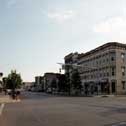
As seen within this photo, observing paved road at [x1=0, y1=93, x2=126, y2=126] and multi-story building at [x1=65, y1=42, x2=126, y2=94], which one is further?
multi-story building at [x1=65, y1=42, x2=126, y2=94]

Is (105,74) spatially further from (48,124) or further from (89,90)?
(48,124)

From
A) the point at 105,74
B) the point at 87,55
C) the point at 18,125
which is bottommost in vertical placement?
the point at 18,125

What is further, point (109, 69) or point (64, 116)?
point (109, 69)

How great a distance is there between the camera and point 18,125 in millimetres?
17234

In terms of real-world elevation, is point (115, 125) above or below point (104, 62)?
below

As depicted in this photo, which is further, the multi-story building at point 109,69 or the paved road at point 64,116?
the multi-story building at point 109,69

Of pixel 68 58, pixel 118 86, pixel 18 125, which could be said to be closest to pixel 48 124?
pixel 18 125

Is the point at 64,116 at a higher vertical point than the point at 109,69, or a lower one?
lower

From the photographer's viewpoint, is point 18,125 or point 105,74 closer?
point 18,125

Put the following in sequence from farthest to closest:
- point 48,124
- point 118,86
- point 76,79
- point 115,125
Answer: point 76,79
point 118,86
point 48,124
point 115,125

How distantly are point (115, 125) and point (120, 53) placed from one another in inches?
2854

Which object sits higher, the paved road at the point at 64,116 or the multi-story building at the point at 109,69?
the multi-story building at the point at 109,69

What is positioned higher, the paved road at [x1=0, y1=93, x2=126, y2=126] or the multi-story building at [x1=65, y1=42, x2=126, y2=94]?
the multi-story building at [x1=65, y1=42, x2=126, y2=94]

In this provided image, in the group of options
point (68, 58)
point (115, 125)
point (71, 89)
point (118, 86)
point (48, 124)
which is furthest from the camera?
point (68, 58)
